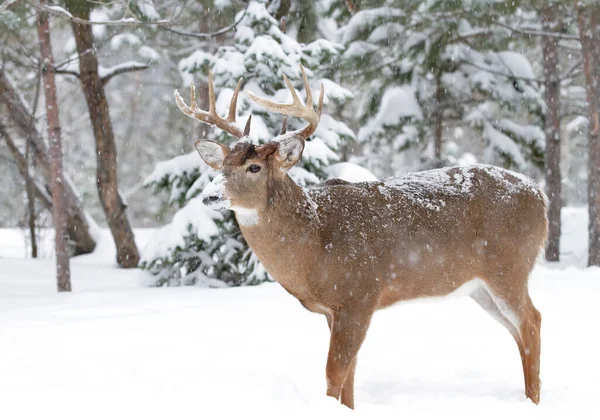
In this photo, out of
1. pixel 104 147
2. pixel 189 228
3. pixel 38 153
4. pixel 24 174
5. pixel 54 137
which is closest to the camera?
pixel 54 137

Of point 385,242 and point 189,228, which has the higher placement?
point 385,242

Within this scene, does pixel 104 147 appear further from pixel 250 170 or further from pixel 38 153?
pixel 250 170

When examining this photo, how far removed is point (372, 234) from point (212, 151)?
1.21 m

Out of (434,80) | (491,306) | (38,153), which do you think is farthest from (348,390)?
(434,80)

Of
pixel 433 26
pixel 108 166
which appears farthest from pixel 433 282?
pixel 433 26

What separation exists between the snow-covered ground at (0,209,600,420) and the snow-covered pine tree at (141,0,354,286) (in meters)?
1.21

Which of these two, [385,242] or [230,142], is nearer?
[385,242]

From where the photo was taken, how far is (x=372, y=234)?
4.60m

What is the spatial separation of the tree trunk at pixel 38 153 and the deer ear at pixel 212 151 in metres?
8.31

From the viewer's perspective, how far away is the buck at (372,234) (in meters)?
4.43

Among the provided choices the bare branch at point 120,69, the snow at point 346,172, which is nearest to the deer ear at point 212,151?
the snow at point 346,172

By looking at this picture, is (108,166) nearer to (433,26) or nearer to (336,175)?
(336,175)

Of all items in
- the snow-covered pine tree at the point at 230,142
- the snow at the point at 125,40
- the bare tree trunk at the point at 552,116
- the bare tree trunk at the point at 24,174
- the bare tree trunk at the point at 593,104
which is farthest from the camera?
the snow at the point at 125,40

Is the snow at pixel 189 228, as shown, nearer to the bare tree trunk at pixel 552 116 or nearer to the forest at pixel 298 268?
the forest at pixel 298 268
